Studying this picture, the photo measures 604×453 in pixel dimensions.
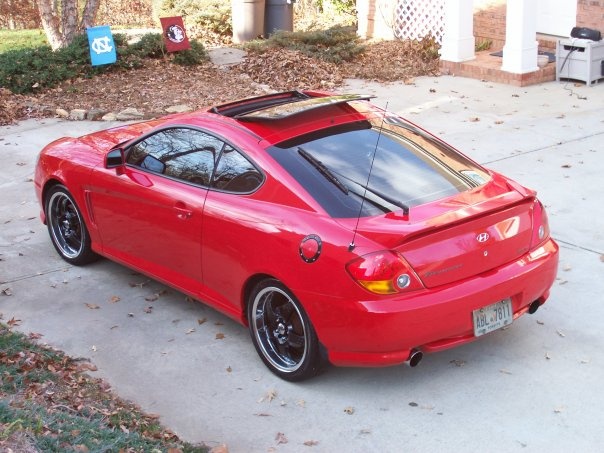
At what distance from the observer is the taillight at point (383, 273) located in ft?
15.8

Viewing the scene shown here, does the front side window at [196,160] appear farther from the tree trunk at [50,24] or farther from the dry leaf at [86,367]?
the tree trunk at [50,24]

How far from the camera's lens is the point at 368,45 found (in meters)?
16.4

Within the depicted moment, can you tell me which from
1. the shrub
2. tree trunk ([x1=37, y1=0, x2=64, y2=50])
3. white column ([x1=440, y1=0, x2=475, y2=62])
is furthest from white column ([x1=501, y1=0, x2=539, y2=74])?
tree trunk ([x1=37, y1=0, x2=64, y2=50])

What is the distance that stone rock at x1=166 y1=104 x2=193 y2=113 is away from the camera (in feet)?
40.9

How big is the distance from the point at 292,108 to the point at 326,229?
1.20 metres

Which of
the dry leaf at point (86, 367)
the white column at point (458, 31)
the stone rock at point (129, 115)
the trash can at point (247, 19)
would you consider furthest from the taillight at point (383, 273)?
the trash can at point (247, 19)

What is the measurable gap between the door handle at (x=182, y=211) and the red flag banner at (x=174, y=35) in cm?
902

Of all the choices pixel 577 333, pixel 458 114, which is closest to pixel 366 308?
pixel 577 333

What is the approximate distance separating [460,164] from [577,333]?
135 cm

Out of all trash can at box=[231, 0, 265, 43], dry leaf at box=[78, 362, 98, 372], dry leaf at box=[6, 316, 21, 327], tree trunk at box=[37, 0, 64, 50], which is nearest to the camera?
A: dry leaf at box=[78, 362, 98, 372]

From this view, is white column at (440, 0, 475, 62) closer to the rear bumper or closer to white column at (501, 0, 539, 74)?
white column at (501, 0, 539, 74)

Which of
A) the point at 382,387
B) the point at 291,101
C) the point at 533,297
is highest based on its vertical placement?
the point at 291,101

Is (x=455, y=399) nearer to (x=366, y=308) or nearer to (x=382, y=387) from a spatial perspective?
(x=382, y=387)

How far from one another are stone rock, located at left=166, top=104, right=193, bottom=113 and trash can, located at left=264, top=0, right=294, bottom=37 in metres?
5.72
